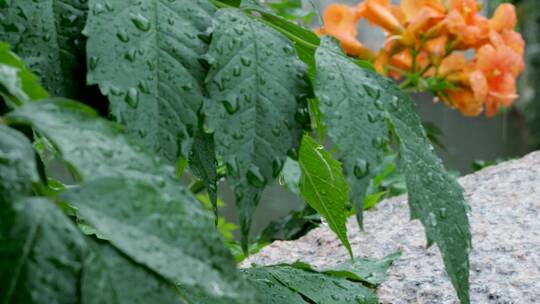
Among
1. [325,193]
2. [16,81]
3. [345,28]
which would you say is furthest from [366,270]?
[345,28]

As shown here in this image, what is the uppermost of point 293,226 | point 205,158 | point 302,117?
point 302,117

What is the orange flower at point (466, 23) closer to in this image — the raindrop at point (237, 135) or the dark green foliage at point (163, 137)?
the dark green foliage at point (163, 137)

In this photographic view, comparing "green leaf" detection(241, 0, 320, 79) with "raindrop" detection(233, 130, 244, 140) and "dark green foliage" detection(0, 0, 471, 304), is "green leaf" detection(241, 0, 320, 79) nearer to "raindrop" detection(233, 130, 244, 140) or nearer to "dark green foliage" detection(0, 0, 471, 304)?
"dark green foliage" detection(0, 0, 471, 304)

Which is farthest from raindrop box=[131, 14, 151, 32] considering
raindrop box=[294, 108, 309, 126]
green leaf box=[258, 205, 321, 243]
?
green leaf box=[258, 205, 321, 243]

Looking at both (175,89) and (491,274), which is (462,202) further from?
(491,274)

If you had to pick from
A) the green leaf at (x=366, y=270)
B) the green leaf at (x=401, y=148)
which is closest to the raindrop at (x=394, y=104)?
the green leaf at (x=401, y=148)

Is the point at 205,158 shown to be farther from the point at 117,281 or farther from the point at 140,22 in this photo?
the point at 117,281
